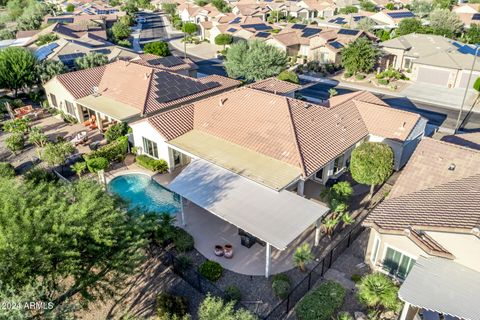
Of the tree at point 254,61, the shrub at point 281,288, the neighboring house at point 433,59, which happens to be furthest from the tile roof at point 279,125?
the neighboring house at point 433,59

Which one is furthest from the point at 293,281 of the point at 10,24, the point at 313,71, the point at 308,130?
the point at 10,24

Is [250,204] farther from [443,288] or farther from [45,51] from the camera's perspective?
[45,51]

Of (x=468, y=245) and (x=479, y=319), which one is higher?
(x=468, y=245)

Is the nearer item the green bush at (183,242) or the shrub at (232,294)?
the shrub at (232,294)

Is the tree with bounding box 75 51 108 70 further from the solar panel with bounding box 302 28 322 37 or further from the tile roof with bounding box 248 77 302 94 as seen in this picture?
the solar panel with bounding box 302 28 322 37

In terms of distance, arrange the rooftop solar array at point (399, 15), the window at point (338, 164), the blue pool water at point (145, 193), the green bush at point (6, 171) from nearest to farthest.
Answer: the blue pool water at point (145, 193), the green bush at point (6, 171), the window at point (338, 164), the rooftop solar array at point (399, 15)

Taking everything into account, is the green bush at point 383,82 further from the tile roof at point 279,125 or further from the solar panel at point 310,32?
the tile roof at point 279,125

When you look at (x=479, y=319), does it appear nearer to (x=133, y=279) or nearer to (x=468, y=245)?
(x=468, y=245)
